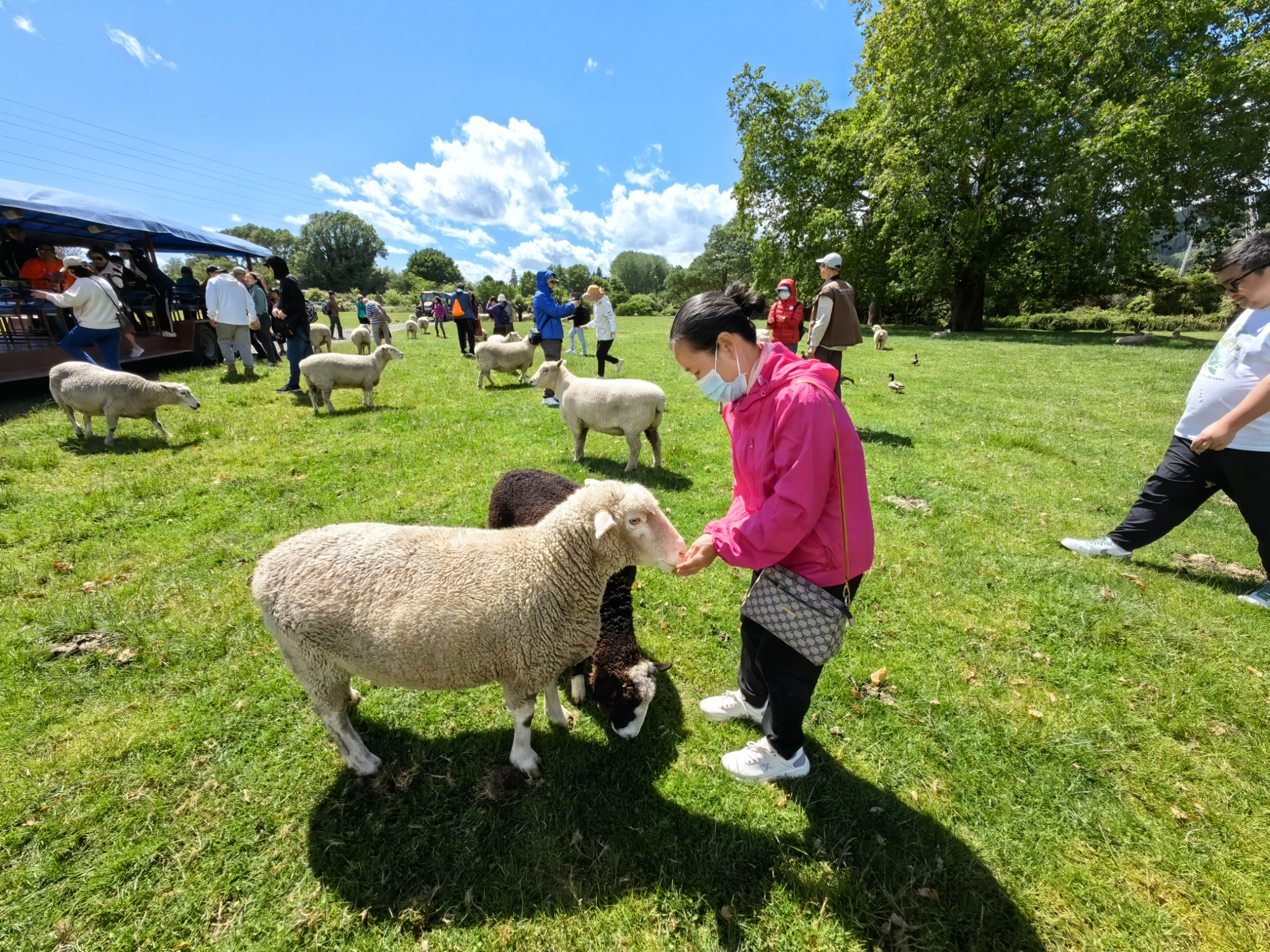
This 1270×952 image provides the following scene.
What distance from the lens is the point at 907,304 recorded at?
38781 mm

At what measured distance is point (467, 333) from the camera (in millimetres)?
19172

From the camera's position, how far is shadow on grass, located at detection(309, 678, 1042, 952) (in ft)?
8.14

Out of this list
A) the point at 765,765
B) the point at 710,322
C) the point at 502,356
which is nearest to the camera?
the point at 710,322

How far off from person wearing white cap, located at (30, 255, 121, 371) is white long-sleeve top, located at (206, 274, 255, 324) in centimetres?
242

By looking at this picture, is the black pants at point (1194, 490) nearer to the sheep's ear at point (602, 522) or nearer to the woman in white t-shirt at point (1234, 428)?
the woman in white t-shirt at point (1234, 428)

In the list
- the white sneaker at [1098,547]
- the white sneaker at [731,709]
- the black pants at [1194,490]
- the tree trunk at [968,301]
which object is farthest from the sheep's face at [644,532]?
the tree trunk at [968,301]

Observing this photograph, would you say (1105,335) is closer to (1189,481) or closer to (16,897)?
(1189,481)

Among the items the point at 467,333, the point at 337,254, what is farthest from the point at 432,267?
the point at 467,333

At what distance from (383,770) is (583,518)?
2.21 m

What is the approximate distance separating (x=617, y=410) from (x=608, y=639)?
419 centimetres

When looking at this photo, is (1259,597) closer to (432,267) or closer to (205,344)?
(205,344)

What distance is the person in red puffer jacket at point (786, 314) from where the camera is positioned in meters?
8.70

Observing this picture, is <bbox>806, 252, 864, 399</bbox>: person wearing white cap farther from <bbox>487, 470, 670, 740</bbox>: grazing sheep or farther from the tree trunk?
the tree trunk

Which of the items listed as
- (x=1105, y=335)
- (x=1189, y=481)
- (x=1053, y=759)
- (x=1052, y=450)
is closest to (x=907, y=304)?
(x=1105, y=335)
